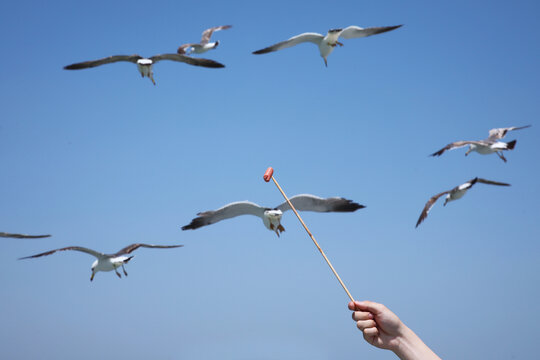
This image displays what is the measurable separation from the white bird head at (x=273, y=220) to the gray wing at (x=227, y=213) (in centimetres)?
12

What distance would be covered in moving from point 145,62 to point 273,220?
4364 millimetres

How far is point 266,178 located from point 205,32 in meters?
13.7

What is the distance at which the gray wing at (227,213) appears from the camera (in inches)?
303

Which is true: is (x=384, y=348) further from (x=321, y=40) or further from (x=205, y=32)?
(x=205, y=32)

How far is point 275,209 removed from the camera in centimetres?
779

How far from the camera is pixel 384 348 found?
3.56m

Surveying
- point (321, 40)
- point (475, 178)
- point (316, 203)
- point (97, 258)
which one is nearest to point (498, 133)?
point (475, 178)

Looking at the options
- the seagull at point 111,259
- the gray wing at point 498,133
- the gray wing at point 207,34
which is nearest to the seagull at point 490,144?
the gray wing at point 498,133

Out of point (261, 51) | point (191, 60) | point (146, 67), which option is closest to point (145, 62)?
point (146, 67)

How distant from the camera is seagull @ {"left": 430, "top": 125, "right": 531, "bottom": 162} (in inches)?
389

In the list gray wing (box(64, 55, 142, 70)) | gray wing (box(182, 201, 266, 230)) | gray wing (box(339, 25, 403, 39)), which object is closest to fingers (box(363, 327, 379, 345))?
gray wing (box(182, 201, 266, 230))

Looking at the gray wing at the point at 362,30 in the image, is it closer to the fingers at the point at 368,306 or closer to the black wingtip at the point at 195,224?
the black wingtip at the point at 195,224

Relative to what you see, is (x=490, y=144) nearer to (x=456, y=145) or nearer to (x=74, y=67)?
(x=456, y=145)

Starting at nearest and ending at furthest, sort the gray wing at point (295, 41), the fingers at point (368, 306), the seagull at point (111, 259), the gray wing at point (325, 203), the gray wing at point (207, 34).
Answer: the fingers at point (368, 306) < the gray wing at point (325, 203) < the seagull at point (111, 259) < the gray wing at point (295, 41) < the gray wing at point (207, 34)
